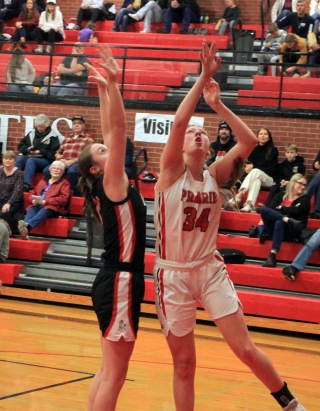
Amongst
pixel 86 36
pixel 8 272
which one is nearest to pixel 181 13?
pixel 86 36

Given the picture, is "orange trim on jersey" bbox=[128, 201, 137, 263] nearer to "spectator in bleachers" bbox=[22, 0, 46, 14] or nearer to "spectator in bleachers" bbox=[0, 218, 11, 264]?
"spectator in bleachers" bbox=[0, 218, 11, 264]

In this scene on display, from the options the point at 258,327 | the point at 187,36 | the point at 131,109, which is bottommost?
the point at 258,327

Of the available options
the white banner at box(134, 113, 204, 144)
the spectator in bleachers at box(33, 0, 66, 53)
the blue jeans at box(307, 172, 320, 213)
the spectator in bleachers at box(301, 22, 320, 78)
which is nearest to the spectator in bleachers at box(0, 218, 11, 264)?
the white banner at box(134, 113, 204, 144)

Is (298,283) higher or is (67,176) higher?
(67,176)

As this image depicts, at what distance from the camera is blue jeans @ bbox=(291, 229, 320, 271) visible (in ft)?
31.9

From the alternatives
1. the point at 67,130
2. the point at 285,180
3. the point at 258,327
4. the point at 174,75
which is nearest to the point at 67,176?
the point at 67,130

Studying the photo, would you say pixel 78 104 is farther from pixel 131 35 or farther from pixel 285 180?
pixel 285 180

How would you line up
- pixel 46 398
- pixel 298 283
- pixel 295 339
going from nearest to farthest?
1. pixel 46 398
2. pixel 295 339
3. pixel 298 283

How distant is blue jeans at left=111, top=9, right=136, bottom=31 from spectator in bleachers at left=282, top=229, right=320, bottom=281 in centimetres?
846

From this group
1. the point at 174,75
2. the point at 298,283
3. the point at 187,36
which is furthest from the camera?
the point at 187,36

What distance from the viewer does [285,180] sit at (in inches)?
439

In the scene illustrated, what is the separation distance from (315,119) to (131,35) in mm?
5561

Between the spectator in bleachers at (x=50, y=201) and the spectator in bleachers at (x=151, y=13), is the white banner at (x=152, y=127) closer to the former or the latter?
the spectator in bleachers at (x=50, y=201)

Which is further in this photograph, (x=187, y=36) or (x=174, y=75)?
(x=187, y=36)
